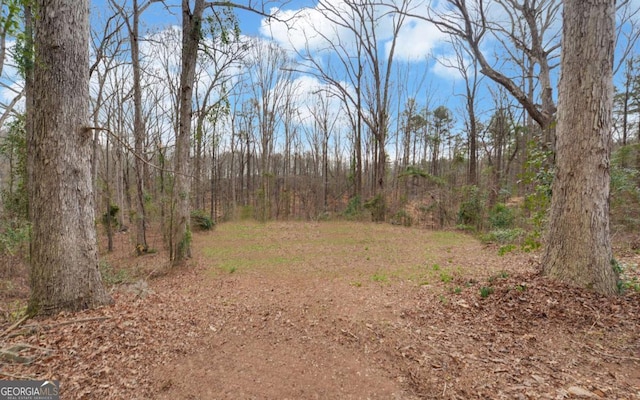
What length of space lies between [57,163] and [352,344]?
3.39 m

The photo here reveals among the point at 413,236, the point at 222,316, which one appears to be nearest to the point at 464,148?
the point at 413,236

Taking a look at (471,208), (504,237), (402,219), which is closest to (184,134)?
(504,237)

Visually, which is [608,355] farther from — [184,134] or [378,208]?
[378,208]

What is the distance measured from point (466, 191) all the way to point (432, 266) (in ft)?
25.8

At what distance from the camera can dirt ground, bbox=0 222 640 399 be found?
2.03m

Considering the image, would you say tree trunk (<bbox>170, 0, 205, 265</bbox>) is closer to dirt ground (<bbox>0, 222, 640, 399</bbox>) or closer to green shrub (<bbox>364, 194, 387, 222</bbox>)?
dirt ground (<bbox>0, 222, 640, 399</bbox>)

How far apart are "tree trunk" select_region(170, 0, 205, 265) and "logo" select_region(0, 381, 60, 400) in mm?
4336

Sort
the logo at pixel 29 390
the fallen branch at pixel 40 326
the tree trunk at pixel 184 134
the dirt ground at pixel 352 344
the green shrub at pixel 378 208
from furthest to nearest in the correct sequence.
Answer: the green shrub at pixel 378 208
the tree trunk at pixel 184 134
the fallen branch at pixel 40 326
the dirt ground at pixel 352 344
the logo at pixel 29 390

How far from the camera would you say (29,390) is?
1.91 meters

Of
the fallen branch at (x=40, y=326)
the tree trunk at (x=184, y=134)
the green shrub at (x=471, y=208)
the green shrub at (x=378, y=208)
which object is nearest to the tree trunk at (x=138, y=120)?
the tree trunk at (x=184, y=134)

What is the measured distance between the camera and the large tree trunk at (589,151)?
294 centimetres

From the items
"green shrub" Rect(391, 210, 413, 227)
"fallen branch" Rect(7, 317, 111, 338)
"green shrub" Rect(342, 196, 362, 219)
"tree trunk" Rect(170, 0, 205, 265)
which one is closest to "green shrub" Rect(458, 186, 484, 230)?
"green shrub" Rect(391, 210, 413, 227)

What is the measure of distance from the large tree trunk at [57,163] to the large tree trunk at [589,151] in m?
5.25

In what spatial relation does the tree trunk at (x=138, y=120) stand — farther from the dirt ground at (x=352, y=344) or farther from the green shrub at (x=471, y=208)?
the green shrub at (x=471, y=208)
